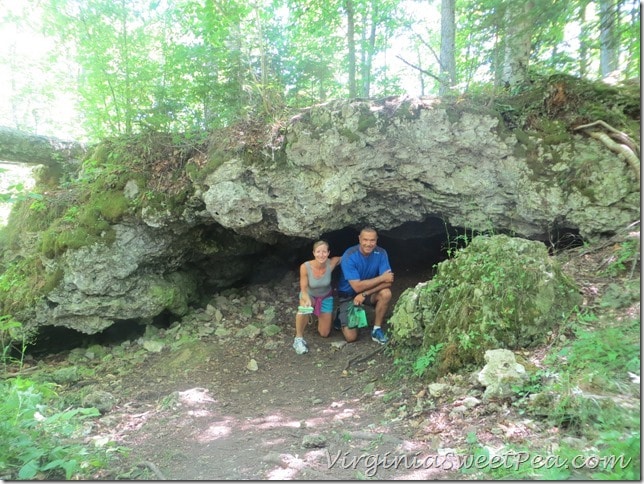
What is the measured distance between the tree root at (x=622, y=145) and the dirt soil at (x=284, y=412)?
1073mm

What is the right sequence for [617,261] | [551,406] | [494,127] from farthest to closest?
[494,127]
[617,261]
[551,406]

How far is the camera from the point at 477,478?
1998mm

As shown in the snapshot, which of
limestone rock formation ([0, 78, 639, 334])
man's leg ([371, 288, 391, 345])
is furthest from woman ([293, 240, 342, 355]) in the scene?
man's leg ([371, 288, 391, 345])

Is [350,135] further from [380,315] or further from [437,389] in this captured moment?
[437,389]

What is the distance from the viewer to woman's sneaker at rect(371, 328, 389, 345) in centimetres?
503

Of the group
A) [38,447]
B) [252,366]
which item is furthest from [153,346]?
[38,447]

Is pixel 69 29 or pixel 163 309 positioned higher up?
pixel 69 29

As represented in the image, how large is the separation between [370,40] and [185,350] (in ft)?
24.5

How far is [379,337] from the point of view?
509 cm

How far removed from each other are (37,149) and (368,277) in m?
5.84

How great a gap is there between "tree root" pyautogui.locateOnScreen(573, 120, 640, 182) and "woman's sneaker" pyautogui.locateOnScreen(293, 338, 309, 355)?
14.7 feet

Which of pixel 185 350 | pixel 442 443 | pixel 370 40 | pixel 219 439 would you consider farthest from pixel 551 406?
pixel 370 40

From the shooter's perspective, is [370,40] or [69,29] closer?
[69,29]

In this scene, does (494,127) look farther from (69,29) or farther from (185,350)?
(69,29)
